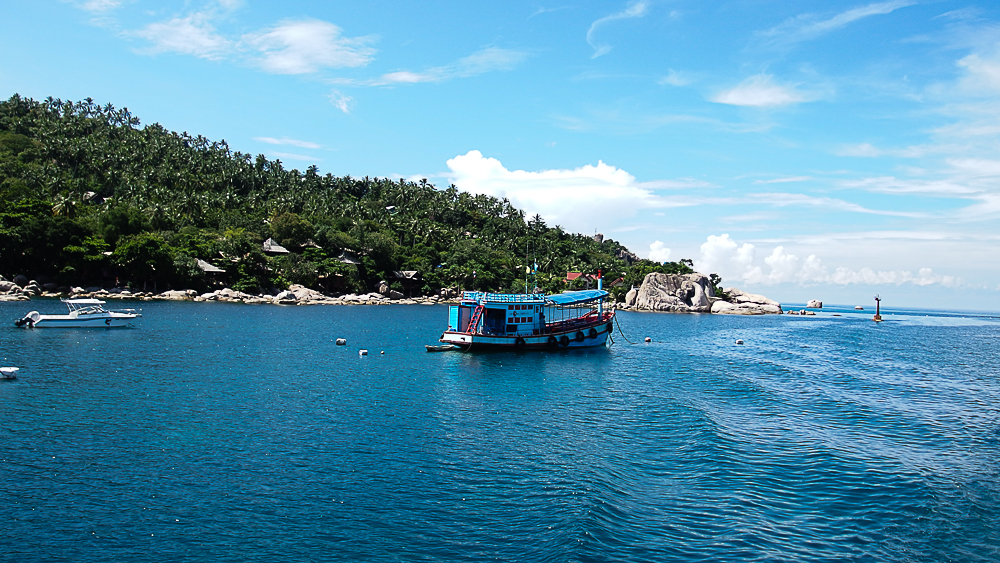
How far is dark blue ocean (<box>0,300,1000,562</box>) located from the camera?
1744 centimetres

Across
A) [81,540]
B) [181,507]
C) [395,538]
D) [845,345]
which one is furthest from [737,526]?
[845,345]

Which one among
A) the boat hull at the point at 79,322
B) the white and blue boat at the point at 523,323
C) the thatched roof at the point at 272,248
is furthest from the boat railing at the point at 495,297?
the thatched roof at the point at 272,248

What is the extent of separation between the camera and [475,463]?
24.5 meters

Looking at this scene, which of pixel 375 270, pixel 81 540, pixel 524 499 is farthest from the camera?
pixel 375 270

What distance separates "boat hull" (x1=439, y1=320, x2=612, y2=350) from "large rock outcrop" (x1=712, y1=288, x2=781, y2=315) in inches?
4570

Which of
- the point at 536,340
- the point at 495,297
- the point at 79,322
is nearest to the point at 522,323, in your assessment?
the point at 536,340

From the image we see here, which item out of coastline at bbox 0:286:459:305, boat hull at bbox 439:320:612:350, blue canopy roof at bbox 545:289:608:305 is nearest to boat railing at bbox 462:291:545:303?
boat hull at bbox 439:320:612:350

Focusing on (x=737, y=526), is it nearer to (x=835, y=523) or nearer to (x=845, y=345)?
(x=835, y=523)

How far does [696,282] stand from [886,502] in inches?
6250

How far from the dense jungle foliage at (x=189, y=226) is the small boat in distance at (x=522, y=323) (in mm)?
82353

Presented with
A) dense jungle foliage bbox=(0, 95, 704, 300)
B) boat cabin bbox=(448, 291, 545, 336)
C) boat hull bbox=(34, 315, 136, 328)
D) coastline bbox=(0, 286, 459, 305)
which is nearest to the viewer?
boat cabin bbox=(448, 291, 545, 336)

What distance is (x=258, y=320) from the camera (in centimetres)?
8519

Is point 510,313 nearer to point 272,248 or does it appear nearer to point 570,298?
point 570,298

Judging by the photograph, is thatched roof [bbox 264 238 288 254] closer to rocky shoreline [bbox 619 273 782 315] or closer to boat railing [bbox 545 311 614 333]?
boat railing [bbox 545 311 614 333]
